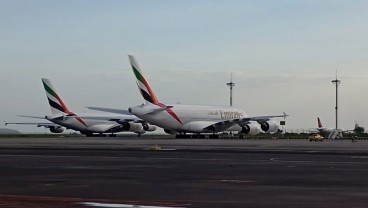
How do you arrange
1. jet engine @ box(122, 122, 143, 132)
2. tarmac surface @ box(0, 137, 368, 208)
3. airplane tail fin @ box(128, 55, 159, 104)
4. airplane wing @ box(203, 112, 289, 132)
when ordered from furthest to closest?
jet engine @ box(122, 122, 143, 132) → airplane wing @ box(203, 112, 289, 132) → airplane tail fin @ box(128, 55, 159, 104) → tarmac surface @ box(0, 137, 368, 208)

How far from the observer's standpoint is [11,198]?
552 inches

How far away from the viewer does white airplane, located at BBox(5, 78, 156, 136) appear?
106 meters

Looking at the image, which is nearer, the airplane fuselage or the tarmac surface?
the tarmac surface

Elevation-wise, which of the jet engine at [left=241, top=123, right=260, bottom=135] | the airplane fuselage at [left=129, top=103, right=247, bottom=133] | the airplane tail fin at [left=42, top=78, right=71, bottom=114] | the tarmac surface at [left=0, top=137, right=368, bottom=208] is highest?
the airplane tail fin at [left=42, top=78, right=71, bottom=114]

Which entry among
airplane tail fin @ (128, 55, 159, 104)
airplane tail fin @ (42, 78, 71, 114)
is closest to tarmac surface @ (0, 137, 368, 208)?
airplane tail fin @ (128, 55, 159, 104)

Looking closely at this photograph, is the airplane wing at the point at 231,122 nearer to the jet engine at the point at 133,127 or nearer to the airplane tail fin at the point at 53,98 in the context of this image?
the jet engine at the point at 133,127

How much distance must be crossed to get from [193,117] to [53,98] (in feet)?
77.1

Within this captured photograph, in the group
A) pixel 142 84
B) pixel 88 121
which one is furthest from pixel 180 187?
pixel 88 121

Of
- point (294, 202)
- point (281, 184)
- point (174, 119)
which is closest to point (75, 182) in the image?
point (281, 184)

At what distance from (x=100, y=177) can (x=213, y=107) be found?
81057 mm

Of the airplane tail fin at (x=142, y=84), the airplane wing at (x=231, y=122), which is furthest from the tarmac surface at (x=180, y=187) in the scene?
the airplane wing at (x=231, y=122)

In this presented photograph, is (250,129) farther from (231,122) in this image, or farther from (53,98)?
(53,98)

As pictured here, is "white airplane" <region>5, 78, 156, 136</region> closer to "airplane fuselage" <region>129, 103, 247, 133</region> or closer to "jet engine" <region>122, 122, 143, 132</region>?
"jet engine" <region>122, 122, 143, 132</region>

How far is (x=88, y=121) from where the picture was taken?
377 ft
